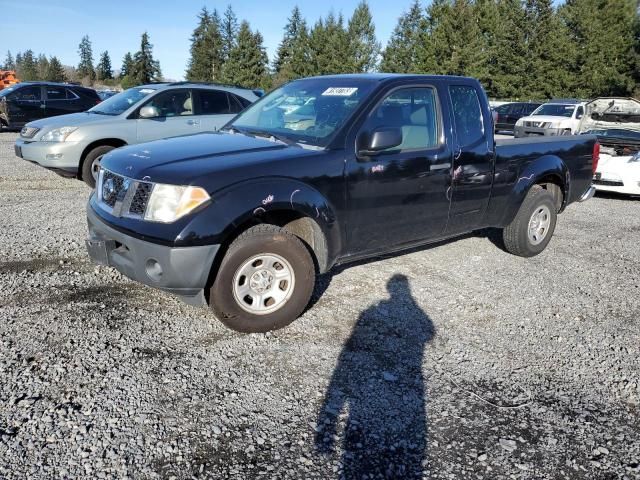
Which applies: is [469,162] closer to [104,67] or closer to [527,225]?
[527,225]

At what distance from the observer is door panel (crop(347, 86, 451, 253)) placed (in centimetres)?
407

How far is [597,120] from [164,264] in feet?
62.8

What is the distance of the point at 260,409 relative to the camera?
288 cm

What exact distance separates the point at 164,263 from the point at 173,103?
6289 millimetres

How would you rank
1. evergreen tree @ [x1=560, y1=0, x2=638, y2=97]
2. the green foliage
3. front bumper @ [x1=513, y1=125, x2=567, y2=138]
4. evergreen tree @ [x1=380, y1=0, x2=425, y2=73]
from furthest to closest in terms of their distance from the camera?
1. the green foliage
2. evergreen tree @ [x1=380, y1=0, x2=425, y2=73]
3. evergreen tree @ [x1=560, y1=0, x2=638, y2=97]
4. front bumper @ [x1=513, y1=125, x2=567, y2=138]

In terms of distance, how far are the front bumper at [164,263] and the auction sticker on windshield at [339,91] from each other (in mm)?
1801

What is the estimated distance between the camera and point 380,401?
118 inches

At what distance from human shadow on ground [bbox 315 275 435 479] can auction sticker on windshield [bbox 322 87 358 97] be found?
1806 millimetres

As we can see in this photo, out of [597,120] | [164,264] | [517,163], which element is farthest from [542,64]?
[164,264]

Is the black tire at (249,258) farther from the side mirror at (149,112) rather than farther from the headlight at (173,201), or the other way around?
the side mirror at (149,112)

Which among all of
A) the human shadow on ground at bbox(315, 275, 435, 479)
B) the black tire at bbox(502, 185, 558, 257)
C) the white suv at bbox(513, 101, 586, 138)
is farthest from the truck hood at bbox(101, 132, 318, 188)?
the white suv at bbox(513, 101, 586, 138)

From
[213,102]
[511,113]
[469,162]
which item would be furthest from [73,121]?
[511,113]

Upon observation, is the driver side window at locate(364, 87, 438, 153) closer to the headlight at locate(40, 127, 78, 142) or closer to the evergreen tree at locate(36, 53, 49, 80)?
the headlight at locate(40, 127, 78, 142)

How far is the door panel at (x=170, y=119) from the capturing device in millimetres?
8545
